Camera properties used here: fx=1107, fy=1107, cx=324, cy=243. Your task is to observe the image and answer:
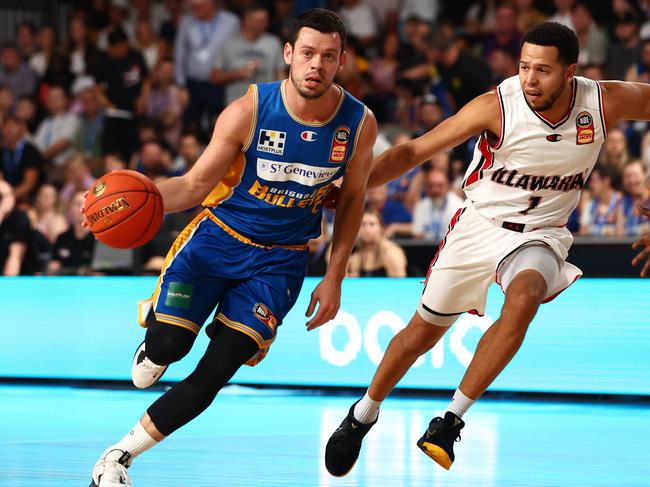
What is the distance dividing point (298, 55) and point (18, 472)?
2.49 metres

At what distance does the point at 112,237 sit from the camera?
4.73 m

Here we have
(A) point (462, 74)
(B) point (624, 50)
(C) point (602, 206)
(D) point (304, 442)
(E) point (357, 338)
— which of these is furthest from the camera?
(A) point (462, 74)

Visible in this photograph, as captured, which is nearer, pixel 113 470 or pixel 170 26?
pixel 113 470

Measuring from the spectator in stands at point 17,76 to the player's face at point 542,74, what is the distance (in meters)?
10.4

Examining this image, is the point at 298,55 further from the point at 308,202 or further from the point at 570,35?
the point at 570,35

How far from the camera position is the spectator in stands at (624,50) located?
1081cm

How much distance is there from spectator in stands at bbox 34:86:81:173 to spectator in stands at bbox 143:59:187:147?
976mm

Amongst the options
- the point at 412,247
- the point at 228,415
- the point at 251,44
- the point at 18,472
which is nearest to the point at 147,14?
the point at 251,44

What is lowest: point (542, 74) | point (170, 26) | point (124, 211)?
point (170, 26)

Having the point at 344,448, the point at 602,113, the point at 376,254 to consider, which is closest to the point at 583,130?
the point at 602,113

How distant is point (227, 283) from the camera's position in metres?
5.18

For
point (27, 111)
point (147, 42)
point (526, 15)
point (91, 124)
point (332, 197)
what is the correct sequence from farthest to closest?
point (147, 42), point (27, 111), point (91, 124), point (526, 15), point (332, 197)

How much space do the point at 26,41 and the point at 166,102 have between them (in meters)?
2.96

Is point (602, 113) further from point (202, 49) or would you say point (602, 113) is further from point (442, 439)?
point (202, 49)
